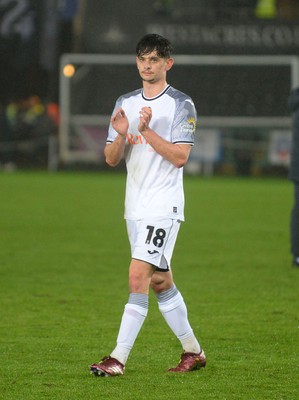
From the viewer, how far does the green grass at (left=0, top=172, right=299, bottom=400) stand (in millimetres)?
6297

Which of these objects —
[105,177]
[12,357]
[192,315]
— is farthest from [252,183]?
[12,357]

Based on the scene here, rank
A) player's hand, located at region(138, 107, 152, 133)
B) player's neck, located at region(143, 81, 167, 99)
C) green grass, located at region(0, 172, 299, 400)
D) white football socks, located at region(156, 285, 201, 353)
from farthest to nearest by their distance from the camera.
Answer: white football socks, located at region(156, 285, 201, 353), player's neck, located at region(143, 81, 167, 99), green grass, located at region(0, 172, 299, 400), player's hand, located at region(138, 107, 152, 133)

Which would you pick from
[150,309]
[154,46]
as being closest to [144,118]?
[154,46]

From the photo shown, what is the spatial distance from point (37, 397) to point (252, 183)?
21265mm

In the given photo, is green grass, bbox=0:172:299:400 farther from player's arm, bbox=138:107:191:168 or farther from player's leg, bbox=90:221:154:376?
player's arm, bbox=138:107:191:168

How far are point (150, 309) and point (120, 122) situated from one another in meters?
3.17

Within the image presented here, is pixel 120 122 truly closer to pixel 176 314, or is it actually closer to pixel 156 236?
pixel 156 236

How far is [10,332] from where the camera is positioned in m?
7.97

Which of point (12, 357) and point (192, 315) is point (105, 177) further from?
point (12, 357)

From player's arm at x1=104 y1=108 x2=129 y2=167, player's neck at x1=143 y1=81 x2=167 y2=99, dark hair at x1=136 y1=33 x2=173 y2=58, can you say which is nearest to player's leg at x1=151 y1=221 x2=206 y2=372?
player's arm at x1=104 y1=108 x2=129 y2=167

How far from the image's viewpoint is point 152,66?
6348 mm

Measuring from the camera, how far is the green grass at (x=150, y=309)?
20.7 ft

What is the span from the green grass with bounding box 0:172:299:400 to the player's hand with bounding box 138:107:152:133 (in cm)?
145

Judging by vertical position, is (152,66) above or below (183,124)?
above
